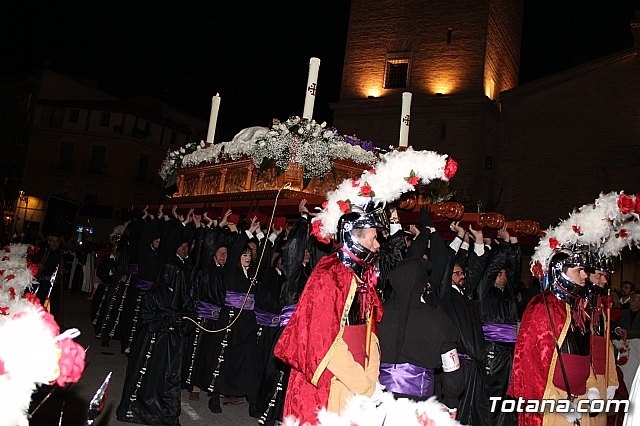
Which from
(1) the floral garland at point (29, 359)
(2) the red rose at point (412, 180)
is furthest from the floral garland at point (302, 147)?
(1) the floral garland at point (29, 359)

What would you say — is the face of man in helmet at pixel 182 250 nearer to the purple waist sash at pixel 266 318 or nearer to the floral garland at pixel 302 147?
the purple waist sash at pixel 266 318

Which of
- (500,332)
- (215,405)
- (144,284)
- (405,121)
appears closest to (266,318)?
(215,405)

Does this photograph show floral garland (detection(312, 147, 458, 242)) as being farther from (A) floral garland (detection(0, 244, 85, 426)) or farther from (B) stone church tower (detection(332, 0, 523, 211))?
(B) stone church tower (detection(332, 0, 523, 211))

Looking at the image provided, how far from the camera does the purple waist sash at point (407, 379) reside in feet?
13.3

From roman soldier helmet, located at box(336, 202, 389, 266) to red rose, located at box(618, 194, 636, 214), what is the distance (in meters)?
1.96

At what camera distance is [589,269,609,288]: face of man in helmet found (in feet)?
15.7

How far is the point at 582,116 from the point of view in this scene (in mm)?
21219

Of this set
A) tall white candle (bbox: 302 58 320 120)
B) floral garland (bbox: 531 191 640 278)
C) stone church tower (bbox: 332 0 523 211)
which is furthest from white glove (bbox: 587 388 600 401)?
stone church tower (bbox: 332 0 523 211)

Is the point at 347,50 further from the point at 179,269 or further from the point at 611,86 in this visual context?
the point at 179,269

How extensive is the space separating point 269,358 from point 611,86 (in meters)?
19.5

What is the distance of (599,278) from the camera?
4.88 m

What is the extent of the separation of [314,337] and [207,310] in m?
4.09

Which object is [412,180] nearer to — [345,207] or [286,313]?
[345,207]
